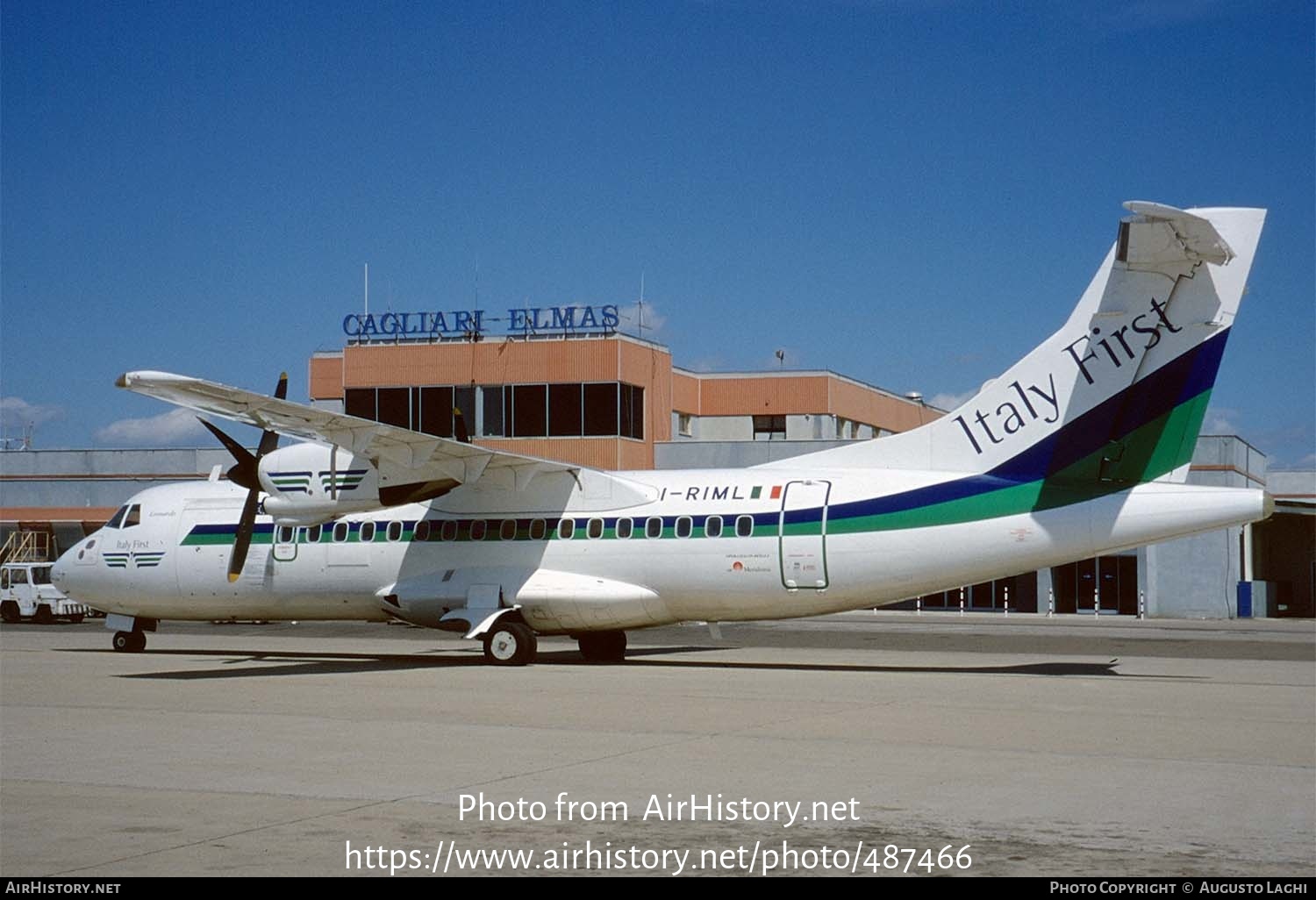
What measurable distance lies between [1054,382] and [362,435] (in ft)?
34.5

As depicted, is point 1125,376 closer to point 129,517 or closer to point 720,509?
point 720,509

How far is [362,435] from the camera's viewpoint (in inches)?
839

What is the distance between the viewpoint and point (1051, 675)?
21.7 metres

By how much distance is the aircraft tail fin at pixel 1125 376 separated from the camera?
750 inches

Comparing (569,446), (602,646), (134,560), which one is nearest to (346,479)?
(602,646)

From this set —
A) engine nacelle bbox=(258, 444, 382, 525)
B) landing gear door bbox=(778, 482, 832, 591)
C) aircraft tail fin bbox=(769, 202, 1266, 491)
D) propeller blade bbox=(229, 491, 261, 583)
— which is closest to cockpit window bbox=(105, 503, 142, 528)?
propeller blade bbox=(229, 491, 261, 583)

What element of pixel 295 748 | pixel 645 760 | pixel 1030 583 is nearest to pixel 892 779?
pixel 645 760

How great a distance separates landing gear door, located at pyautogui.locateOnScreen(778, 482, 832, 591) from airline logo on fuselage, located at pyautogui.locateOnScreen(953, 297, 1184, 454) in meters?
2.54

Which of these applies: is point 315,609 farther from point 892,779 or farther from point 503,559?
point 892,779

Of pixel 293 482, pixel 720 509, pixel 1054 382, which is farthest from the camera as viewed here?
pixel 293 482

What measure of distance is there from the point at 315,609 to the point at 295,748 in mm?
12579

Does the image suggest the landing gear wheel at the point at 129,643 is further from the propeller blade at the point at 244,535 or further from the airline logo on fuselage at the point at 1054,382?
the airline logo on fuselage at the point at 1054,382

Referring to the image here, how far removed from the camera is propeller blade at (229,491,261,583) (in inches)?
958

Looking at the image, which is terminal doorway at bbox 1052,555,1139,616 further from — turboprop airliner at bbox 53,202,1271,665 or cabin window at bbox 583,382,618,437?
turboprop airliner at bbox 53,202,1271,665
